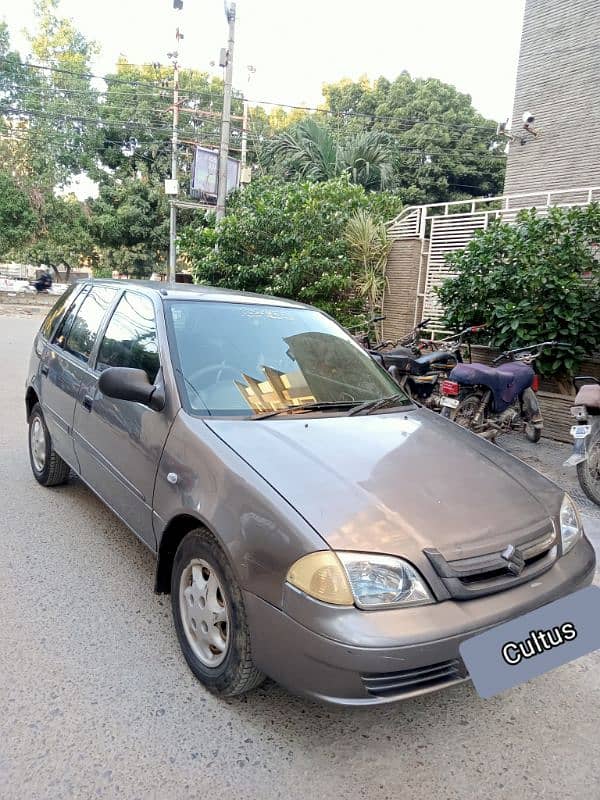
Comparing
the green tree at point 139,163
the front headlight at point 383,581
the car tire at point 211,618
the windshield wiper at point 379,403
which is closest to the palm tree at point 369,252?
the windshield wiper at point 379,403

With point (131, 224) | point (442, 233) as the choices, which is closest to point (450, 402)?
point (442, 233)

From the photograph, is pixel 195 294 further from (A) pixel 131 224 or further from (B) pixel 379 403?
(A) pixel 131 224

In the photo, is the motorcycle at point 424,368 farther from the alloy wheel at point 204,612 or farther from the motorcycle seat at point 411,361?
the alloy wheel at point 204,612

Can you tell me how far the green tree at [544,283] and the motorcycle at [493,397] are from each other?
0.41 metres

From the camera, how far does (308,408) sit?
2811 mm

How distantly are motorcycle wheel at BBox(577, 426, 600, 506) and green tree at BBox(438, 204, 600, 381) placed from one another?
214cm

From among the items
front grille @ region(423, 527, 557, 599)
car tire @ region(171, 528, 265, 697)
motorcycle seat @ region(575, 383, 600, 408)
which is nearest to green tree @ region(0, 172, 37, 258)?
motorcycle seat @ region(575, 383, 600, 408)

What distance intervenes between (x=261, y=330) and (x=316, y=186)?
727cm

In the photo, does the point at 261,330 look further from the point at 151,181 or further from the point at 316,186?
the point at 151,181

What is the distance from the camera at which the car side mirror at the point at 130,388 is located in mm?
2621

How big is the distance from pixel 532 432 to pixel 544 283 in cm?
166

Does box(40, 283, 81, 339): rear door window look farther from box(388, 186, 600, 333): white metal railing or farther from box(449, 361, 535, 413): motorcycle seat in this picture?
box(388, 186, 600, 333): white metal railing

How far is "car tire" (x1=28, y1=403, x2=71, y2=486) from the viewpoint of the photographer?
14.0ft

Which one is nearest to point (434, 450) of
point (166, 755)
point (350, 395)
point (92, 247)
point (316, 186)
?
point (350, 395)
